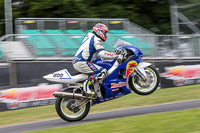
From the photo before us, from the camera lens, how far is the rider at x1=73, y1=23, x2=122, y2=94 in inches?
332

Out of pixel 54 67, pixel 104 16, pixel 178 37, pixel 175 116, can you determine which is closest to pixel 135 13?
pixel 104 16

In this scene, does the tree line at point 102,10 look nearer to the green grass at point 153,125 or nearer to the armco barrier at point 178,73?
the armco barrier at point 178,73

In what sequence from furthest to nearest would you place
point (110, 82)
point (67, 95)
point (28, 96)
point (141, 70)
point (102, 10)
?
point (102, 10) < point (28, 96) < point (141, 70) < point (110, 82) < point (67, 95)

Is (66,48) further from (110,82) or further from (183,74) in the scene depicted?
(110,82)

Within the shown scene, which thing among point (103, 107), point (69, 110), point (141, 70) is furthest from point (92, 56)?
point (103, 107)

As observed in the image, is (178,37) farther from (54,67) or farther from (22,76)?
(22,76)

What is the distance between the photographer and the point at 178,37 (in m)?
16.0

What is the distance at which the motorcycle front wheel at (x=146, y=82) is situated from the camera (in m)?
8.73

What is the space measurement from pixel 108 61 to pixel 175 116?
2178 millimetres

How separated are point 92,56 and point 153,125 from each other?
2629 mm

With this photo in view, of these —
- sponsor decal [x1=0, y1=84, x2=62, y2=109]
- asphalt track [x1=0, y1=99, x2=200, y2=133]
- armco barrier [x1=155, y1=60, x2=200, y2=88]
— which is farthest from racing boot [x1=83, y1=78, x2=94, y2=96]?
armco barrier [x1=155, y1=60, x2=200, y2=88]

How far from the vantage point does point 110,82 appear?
28.2ft

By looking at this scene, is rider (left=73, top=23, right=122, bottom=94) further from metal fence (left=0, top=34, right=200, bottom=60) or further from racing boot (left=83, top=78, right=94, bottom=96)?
metal fence (left=0, top=34, right=200, bottom=60)

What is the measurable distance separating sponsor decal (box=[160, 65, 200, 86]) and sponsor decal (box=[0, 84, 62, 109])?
178 inches
